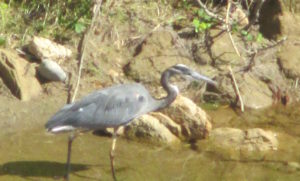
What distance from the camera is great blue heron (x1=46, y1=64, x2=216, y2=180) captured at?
7.20 m

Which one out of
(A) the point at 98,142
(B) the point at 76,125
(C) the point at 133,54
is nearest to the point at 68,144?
(B) the point at 76,125

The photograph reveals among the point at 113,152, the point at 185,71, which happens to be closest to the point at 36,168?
the point at 113,152

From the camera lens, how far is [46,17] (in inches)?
368

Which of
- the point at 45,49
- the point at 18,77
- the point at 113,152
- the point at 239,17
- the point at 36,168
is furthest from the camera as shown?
the point at 239,17

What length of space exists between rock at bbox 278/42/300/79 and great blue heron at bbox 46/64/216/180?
2158 millimetres

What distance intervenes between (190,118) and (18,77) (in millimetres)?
1814

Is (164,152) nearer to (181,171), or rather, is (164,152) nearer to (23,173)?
(181,171)

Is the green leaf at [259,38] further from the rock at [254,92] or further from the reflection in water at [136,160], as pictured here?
the reflection in water at [136,160]

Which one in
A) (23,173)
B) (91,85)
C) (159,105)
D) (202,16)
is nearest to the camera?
(23,173)

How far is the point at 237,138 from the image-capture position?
805 centimetres

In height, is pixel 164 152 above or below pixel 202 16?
below

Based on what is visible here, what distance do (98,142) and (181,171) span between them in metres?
0.96

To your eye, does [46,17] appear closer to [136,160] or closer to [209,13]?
[209,13]

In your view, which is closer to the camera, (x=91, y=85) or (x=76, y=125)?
(x=76, y=125)
